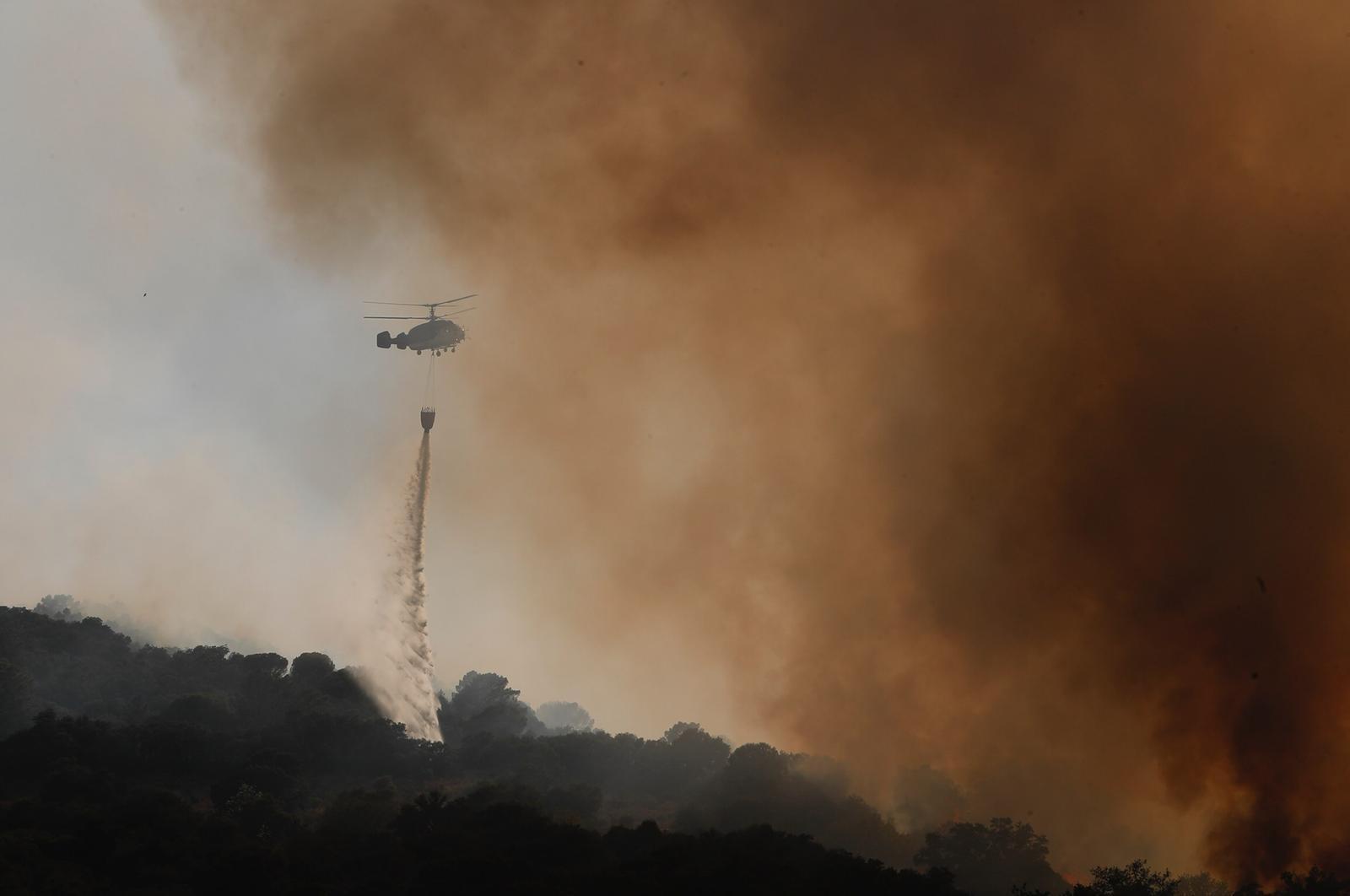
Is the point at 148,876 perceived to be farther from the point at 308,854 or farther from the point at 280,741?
the point at 280,741

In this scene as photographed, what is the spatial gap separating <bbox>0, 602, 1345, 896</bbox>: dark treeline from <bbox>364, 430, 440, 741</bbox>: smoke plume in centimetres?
376

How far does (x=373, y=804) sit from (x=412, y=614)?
118ft

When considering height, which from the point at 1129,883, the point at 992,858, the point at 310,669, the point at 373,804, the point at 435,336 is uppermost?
the point at 435,336

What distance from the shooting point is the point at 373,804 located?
2283 inches

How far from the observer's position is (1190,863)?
6606cm

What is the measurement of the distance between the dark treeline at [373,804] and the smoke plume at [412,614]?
3.76 meters

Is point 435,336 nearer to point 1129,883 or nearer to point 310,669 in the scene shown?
point 310,669

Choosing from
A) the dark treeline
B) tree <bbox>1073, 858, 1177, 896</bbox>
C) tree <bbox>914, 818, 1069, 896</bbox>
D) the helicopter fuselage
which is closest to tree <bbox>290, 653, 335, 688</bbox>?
the dark treeline

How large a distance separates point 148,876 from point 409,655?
43.7 metres

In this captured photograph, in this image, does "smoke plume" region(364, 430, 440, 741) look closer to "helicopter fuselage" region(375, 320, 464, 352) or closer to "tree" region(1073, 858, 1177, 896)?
"helicopter fuselage" region(375, 320, 464, 352)

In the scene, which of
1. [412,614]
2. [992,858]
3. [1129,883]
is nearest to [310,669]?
[412,614]

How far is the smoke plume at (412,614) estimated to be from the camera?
293 ft

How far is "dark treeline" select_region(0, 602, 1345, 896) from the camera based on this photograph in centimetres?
4806

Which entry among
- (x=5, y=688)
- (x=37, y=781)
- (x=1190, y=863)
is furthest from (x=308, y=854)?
(x=1190, y=863)
